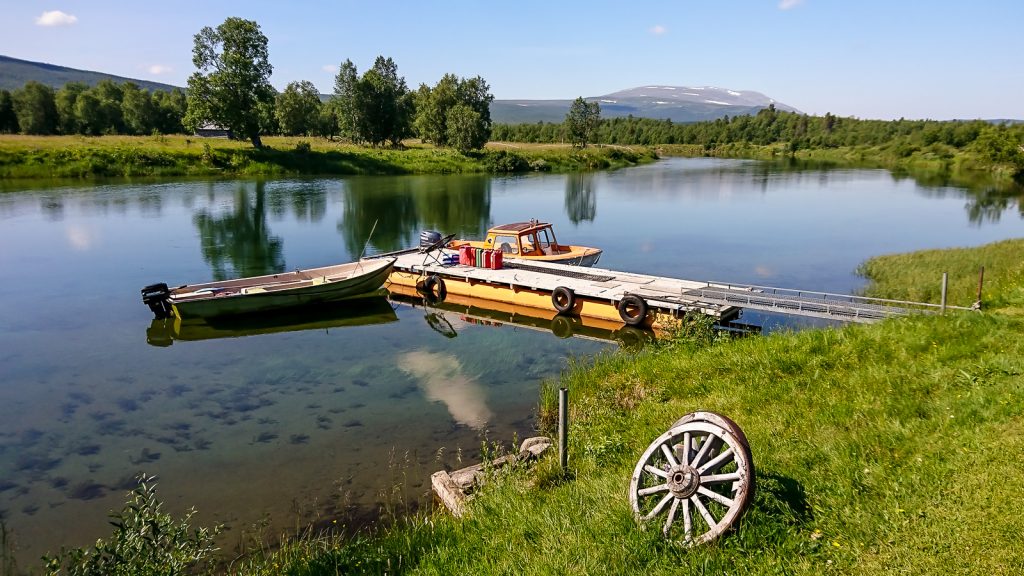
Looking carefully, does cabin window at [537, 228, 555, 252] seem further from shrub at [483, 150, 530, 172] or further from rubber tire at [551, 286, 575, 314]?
shrub at [483, 150, 530, 172]

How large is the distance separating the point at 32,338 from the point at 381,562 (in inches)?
626

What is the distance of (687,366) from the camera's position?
33.6 feet

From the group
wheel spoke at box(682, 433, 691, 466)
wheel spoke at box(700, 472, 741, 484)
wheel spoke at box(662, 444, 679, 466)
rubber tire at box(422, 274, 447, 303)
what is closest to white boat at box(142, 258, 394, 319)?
rubber tire at box(422, 274, 447, 303)

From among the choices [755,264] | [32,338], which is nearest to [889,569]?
[32,338]

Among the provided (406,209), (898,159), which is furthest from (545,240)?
(898,159)

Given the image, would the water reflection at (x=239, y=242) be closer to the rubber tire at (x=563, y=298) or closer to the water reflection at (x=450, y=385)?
the water reflection at (x=450, y=385)

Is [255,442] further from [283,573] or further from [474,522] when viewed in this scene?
[474,522]

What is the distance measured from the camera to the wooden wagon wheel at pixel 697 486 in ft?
15.2

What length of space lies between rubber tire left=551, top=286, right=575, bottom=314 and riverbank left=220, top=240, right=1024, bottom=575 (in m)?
7.73

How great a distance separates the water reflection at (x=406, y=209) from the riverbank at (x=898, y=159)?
46222mm

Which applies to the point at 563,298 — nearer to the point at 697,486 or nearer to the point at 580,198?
the point at 697,486

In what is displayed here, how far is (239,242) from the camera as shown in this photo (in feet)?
96.7

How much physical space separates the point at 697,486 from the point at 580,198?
44.2 m

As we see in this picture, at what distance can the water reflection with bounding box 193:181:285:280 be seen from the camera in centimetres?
2442
